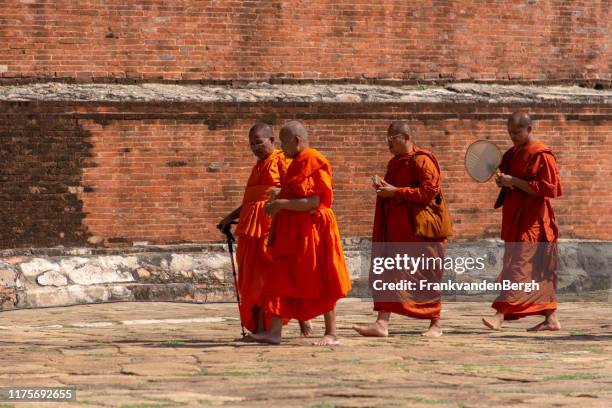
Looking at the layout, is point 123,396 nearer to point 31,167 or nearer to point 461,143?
point 31,167

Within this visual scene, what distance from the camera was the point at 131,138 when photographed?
49.4 ft

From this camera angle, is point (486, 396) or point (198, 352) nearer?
point (486, 396)

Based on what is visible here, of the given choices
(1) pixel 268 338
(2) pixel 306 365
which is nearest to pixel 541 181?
(1) pixel 268 338

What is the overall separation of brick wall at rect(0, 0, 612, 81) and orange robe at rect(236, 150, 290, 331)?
434cm

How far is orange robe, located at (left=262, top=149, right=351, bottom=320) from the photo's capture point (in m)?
10.6

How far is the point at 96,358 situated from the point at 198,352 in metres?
0.76

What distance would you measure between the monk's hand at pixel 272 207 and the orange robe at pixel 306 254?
121 millimetres

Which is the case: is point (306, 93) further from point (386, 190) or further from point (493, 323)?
point (493, 323)

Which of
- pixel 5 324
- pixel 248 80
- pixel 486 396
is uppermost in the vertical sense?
pixel 248 80

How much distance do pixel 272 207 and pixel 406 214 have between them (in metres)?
1.33

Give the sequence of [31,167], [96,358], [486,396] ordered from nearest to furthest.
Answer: [486,396] < [96,358] < [31,167]

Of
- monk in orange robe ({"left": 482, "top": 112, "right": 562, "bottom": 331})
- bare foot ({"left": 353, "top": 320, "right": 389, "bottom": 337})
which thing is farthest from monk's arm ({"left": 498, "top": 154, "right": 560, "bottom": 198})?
bare foot ({"left": 353, "top": 320, "right": 389, "bottom": 337})

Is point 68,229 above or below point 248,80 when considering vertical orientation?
below

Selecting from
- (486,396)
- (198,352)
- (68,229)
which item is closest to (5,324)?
(68,229)
